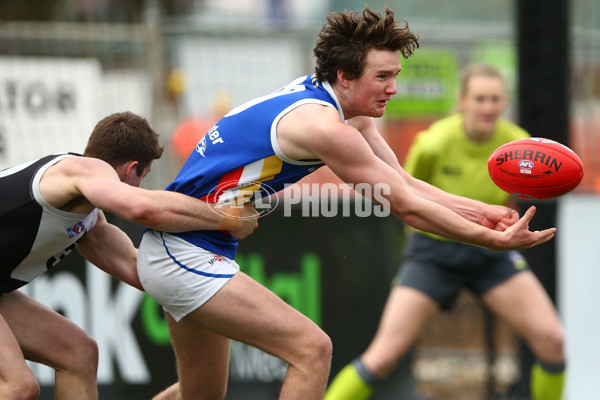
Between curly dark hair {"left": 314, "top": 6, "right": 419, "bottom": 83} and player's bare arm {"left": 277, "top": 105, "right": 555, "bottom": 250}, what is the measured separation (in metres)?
0.27

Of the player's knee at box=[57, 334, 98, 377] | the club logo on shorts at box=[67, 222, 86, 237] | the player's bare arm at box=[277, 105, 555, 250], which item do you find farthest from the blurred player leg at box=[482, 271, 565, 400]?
the club logo on shorts at box=[67, 222, 86, 237]

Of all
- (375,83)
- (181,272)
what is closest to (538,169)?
(375,83)

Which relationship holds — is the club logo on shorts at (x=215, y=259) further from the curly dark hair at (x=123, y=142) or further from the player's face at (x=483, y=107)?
the player's face at (x=483, y=107)

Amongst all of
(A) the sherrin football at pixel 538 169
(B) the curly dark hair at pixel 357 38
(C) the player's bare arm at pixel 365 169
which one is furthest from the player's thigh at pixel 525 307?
(B) the curly dark hair at pixel 357 38

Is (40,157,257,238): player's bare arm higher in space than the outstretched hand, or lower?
higher

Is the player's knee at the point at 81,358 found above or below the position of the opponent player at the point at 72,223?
below

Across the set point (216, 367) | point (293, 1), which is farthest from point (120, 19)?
point (216, 367)

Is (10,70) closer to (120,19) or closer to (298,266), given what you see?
(120,19)

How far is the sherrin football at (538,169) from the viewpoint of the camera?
4480mm

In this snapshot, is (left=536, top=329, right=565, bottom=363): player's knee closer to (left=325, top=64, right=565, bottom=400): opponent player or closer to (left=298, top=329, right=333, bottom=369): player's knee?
(left=325, top=64, right=565, bottom=400): opponent player

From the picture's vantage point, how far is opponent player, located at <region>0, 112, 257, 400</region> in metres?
4.22

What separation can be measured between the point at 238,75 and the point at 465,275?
250cm

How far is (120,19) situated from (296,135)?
12.9 feet

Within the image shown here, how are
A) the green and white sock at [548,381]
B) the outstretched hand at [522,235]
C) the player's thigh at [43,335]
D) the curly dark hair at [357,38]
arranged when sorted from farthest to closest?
the green and white sock at [548,381] → the player's thigh at [43,335] → the curly dark hair at [357,38] → the outstretched hand at [522,235]
